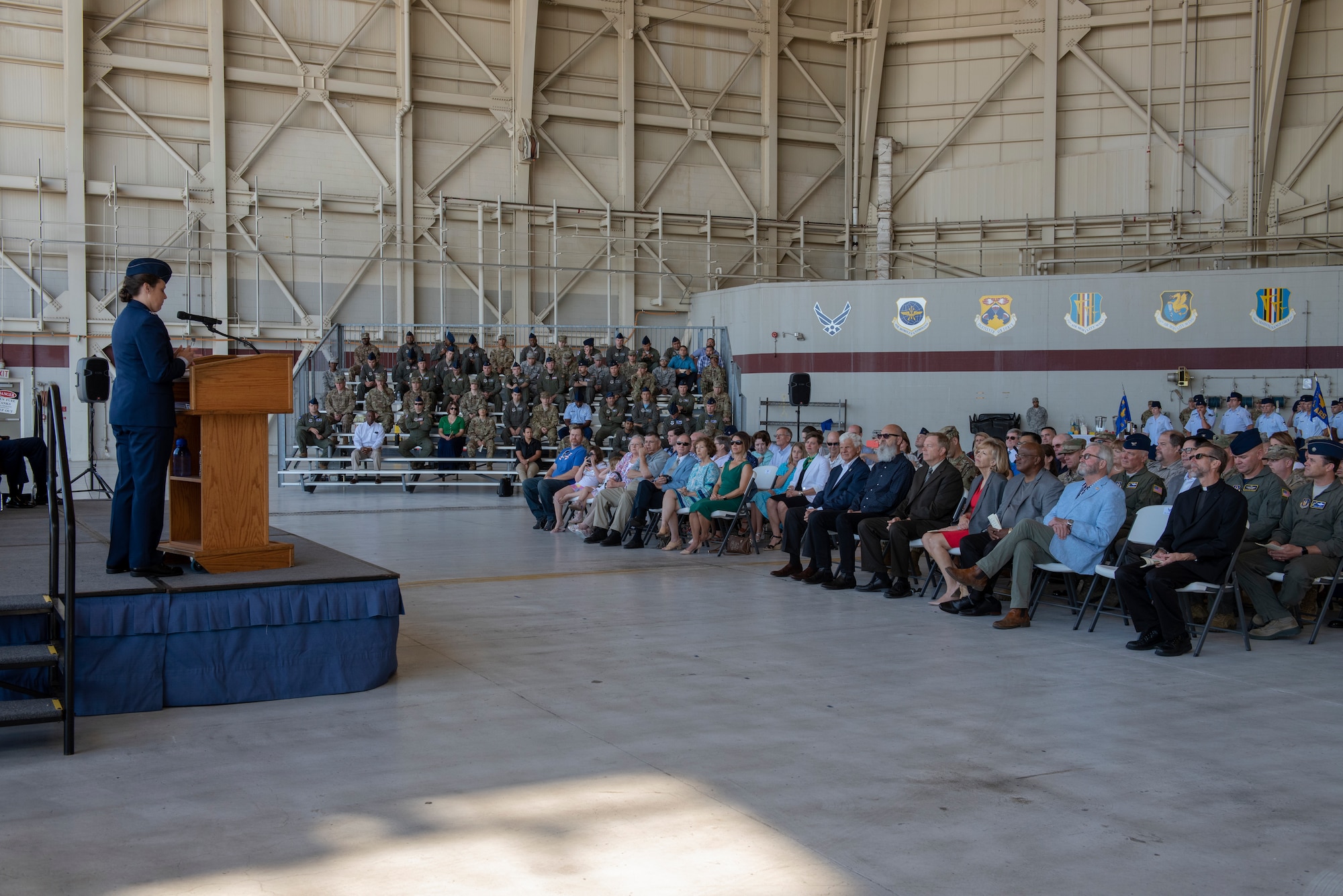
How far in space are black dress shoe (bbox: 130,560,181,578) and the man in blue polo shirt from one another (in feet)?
23.8

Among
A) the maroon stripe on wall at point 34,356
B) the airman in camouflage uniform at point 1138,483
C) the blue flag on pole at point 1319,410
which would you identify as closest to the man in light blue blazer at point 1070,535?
the airman in camouflage uniform at point 1138,483

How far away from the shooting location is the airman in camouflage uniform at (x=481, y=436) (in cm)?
1844

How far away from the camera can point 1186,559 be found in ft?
20.7

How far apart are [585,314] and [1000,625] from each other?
19844mm

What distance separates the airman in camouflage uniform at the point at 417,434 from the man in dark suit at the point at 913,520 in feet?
37.3

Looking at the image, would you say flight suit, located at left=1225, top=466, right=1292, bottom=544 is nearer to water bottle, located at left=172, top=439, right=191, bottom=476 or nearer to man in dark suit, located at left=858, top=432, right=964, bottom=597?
man in dark suit, located at left=858, top=432, right=964, bottom=597

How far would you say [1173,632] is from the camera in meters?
6.22

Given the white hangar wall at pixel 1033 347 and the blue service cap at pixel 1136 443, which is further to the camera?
the white hangar wall at pixel 1033 347

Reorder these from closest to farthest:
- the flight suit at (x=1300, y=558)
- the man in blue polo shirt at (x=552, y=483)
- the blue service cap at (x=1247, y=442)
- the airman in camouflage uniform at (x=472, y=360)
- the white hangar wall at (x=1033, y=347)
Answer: the flight suit at (x=1300, y=558), the blue service cap at (x=1247, y=442), the man in blue polo shirt at (x=552, y=483), the white hangar wall at (x=1033, y=347), the airman in camouflage uniform at (x=472, y=360)

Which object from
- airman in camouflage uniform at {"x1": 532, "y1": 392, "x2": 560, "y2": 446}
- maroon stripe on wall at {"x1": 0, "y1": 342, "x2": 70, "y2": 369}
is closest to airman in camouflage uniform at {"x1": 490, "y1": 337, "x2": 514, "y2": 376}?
airman in camouflage uniform at {"x1": 532, "y1": 392, "x2": 560, "y2": 446}

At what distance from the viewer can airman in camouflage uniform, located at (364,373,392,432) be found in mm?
19031

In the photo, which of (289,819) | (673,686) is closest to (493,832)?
(289,819)

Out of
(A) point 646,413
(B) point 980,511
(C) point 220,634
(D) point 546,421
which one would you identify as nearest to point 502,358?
(D) point 546,421

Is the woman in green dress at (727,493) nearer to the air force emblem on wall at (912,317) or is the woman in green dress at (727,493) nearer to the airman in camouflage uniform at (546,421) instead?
the airman in camouflage uniform at (546,421)
